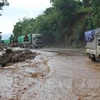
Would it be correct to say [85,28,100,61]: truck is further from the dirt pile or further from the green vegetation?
the green vegetation

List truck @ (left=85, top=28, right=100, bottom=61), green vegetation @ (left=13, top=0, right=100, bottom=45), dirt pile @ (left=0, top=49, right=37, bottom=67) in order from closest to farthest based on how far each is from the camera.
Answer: truck @ (left=85, top=28, right=100, bottom=61), dirt pile @ (left=0, top=49, right=37, bottom=67), green vegetation @ (left=13, top=0, right=100, bottom=45)

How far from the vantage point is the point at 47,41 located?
2399 inches

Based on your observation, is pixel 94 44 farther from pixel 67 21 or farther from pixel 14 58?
pixel 67 21

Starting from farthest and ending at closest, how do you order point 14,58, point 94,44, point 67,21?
point 67,21 → point 14,58 → point 94,44

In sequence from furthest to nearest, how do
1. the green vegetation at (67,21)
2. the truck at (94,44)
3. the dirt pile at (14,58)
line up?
the green vegetation at (67,21) → the dirt pile at (14,58) → the truck at (94,44)

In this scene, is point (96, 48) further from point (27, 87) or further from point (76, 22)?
point (76, 22)

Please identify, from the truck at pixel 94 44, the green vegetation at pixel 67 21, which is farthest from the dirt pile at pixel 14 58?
the green vegetation at pixel 67 21

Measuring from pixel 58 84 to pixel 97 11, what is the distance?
30572mm

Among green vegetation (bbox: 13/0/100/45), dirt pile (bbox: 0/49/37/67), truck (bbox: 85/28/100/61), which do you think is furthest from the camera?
green vegetation (bbox: 13/0/100/45)

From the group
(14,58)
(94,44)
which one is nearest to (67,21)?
(14,58)

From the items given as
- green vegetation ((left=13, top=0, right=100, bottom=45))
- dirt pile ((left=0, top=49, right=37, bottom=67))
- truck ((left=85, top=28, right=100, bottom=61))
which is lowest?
dirt pile ((left=0, top=49, right=37, bottom=67))

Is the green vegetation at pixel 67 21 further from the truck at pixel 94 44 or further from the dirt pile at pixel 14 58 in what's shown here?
the truck at pixel 94 44

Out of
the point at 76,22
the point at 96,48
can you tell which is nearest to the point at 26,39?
the point at 76,22

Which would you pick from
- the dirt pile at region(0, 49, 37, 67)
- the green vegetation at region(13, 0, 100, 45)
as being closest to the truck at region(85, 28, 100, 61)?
the dirt pile at region(0, 49, 37, 67)
